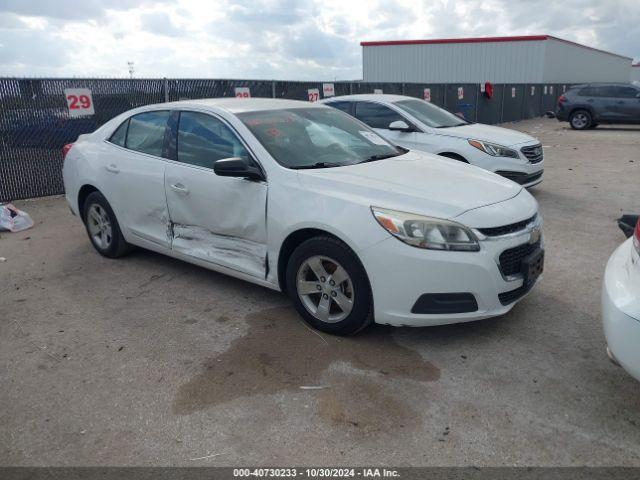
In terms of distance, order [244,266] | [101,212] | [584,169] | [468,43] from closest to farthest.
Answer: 1. [244,266]
2. [101,212]
3. [584,169]
4. [468,43]

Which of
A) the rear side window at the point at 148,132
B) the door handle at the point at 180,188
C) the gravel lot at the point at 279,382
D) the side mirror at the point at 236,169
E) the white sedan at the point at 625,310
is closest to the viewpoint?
the white sedan at the point at 625,310

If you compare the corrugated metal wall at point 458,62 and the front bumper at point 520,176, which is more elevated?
the corrugated metal wall at point 458,62

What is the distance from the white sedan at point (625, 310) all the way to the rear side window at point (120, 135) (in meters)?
4.32

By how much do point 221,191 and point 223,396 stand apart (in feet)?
5.49

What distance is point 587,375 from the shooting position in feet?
11.0

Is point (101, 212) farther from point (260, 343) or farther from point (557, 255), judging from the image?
point (557, 255)

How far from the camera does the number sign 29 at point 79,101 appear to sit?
905 centimetres

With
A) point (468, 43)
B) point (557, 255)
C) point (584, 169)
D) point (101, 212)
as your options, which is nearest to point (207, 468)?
point (101, 212)

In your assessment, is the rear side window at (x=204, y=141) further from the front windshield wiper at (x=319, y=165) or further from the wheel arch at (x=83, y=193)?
the wheel arch at (x=83, y=193)

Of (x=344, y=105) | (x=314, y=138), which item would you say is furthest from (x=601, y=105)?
(x=314, y=138)

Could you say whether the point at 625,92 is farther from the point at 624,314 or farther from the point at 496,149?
the point at 624,314

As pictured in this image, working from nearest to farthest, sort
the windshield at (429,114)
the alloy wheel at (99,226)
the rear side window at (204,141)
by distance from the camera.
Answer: the rear side window at (204,141) < the alloy wheel at (99,226) < the windshield at (429,114)

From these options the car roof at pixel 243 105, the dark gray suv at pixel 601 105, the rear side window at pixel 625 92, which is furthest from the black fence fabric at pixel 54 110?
the rear side window at pixel 625 92

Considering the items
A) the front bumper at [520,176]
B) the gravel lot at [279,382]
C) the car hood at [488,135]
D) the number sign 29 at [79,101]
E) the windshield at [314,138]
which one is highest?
the number sign 29 at [79,101]
